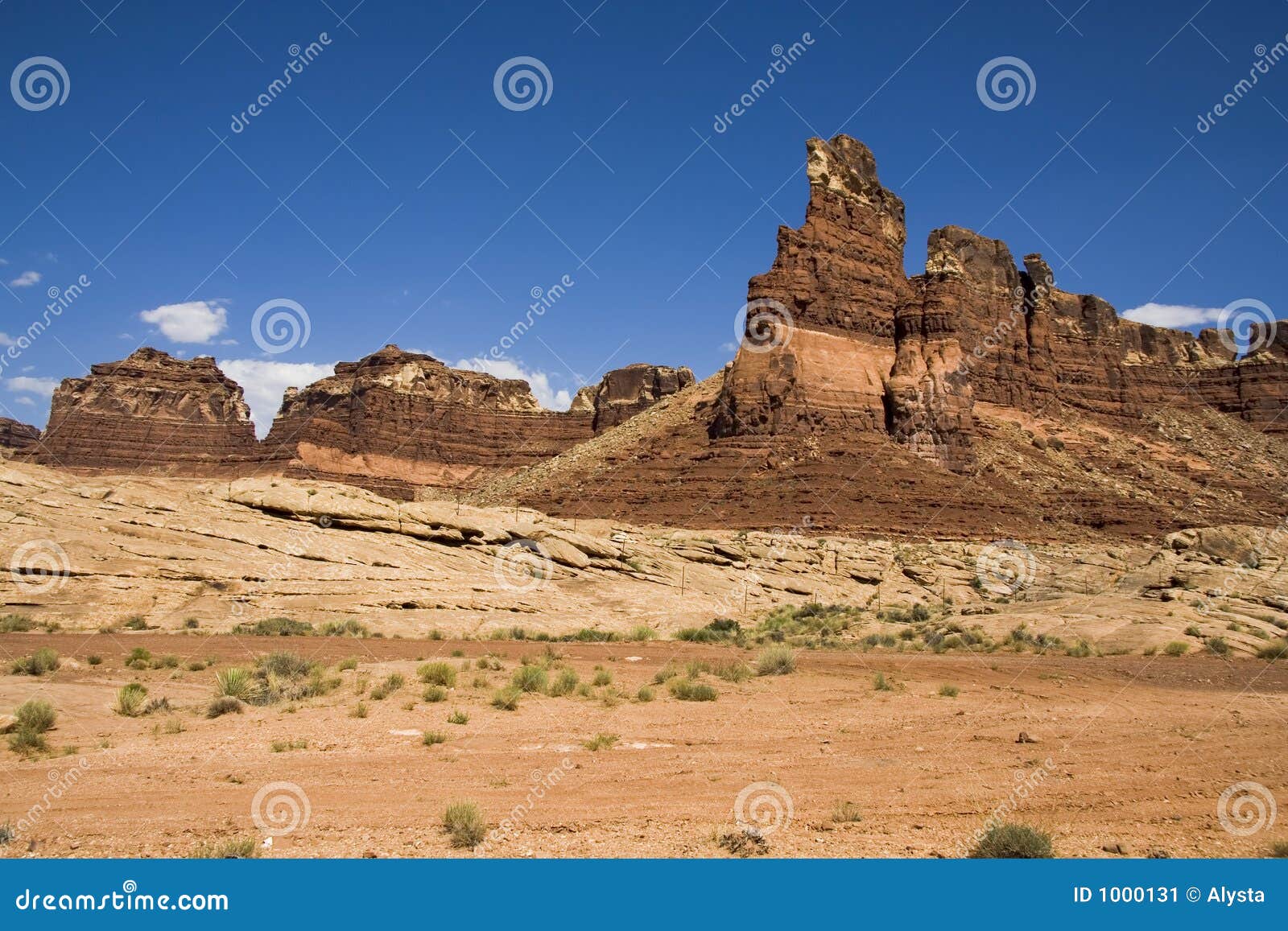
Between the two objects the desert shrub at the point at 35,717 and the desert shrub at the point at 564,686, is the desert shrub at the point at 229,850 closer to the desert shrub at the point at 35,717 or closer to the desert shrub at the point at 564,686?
the desert shrub at the point at 35,717

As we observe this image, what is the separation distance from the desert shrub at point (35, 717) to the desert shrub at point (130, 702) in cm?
92

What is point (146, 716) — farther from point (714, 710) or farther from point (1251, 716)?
point (1251, 716)

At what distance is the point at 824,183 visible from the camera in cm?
5872

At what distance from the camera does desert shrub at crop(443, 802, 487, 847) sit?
623 cm

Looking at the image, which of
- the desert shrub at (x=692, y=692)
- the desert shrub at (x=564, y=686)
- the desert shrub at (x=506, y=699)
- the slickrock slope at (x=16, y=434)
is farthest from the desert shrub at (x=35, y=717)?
the slickrock slope at (x=16, y=434)

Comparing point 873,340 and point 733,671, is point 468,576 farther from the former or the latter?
point 873,340

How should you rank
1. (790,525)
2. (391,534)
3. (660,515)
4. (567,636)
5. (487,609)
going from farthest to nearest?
1. (660,515)
2. (790,525)
3. (391,534)
4. (487,609)
5. (567,636)

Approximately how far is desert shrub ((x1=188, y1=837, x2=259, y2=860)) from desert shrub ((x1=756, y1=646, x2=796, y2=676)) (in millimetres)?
11737

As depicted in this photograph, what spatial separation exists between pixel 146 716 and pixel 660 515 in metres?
36.5

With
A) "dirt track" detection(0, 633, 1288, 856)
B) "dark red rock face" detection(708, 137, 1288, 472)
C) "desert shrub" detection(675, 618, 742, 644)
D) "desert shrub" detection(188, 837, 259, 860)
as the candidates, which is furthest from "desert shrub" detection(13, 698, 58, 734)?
"dark red rock face" detection(708, 137, 1288, 472)

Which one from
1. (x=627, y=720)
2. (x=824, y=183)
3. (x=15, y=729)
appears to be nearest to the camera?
(x=15, y=729)

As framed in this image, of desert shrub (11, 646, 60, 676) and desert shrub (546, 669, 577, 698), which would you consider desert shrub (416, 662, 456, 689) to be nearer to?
desert shrub (546, 669, 577, 698)

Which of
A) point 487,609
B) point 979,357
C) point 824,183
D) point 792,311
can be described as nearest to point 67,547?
point 487,609

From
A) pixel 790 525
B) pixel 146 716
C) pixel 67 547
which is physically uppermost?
pixel 790 525
